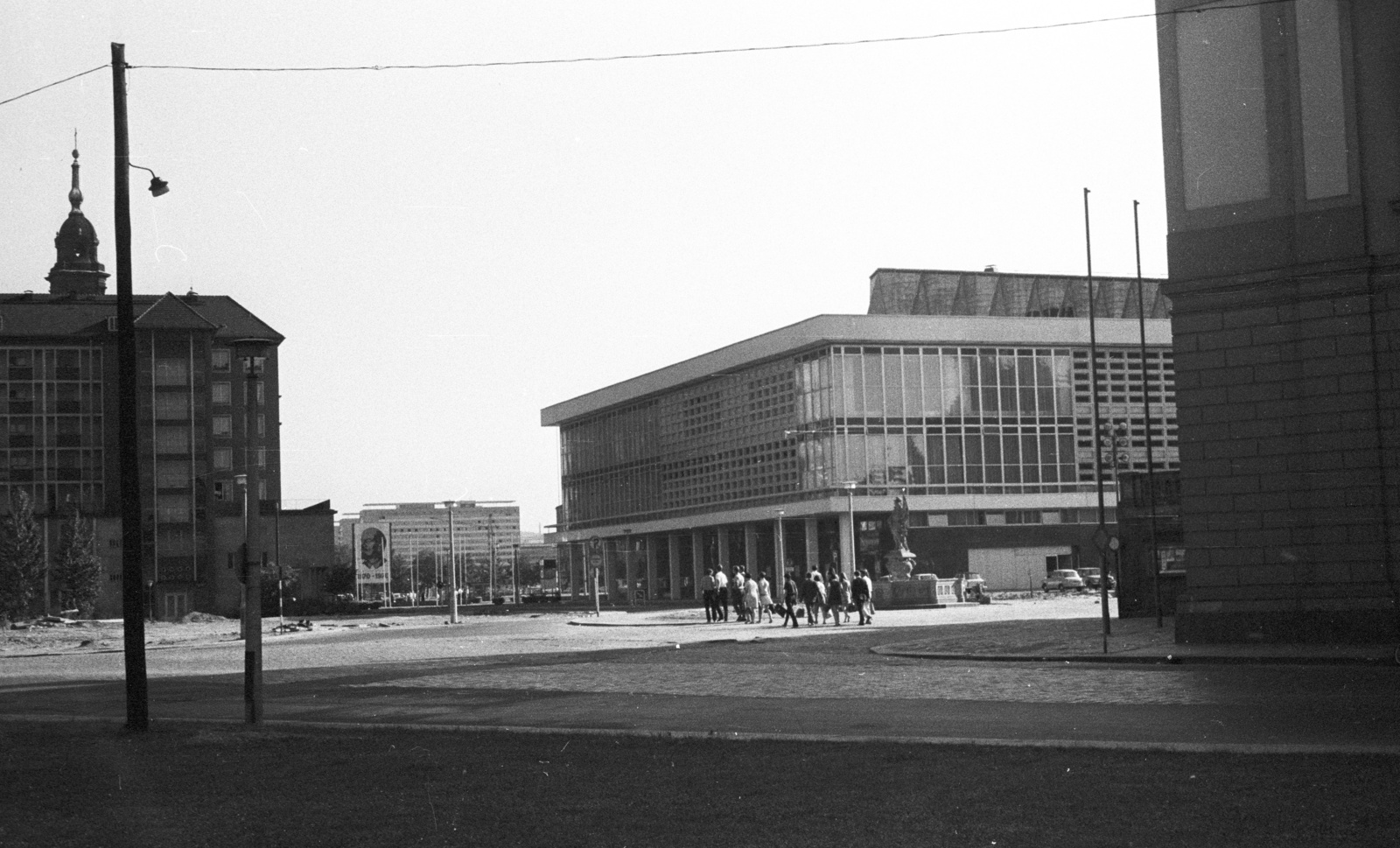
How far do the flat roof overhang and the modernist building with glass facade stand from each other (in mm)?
104

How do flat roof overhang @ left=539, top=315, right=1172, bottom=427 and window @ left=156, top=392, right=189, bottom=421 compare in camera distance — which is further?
window @ left=156, top=392, right=189, bottom=421

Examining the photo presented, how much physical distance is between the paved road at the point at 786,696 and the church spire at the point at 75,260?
88.6m

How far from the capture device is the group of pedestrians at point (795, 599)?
48.7m

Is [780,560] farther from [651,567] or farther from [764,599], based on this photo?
[764,599]

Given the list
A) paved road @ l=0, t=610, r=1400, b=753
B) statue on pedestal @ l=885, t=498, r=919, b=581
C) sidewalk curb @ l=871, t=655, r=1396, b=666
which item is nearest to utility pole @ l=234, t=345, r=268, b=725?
paved road @ l=0, t=610, r=1400, b=753

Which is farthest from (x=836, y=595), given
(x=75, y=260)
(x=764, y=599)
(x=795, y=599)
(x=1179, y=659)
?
(x=75, y=260)

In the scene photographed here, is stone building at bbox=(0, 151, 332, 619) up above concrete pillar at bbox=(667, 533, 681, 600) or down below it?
above

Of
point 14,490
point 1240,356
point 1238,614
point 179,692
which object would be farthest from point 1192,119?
point 14,490

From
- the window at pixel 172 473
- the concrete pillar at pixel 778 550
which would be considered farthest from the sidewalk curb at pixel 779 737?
the window at pixel 172 473

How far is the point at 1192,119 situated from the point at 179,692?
20.2 metres

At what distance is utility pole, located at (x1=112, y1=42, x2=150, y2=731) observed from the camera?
17125 mm

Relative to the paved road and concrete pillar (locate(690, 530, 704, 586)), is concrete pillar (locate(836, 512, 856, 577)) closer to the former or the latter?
concrete pillar (locate(690, 530, 704, 586))

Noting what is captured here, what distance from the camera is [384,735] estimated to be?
1517 cm

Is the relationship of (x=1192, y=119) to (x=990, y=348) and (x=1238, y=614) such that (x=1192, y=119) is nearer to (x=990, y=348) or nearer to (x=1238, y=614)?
(x=1238, y=614)
